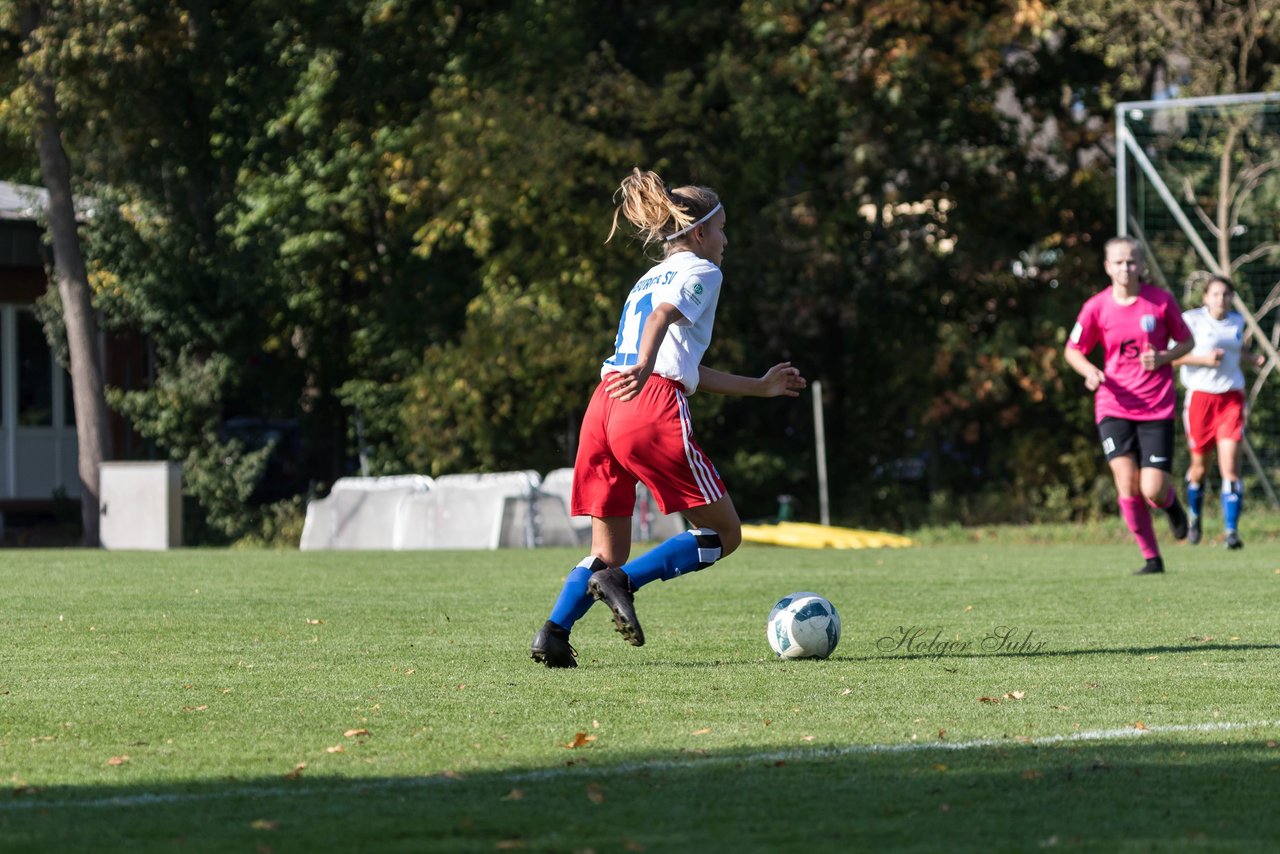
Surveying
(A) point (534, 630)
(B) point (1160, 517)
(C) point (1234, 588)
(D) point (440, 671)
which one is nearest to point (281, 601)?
(A) point (534, 630)

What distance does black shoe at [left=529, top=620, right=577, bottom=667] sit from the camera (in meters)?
7.23

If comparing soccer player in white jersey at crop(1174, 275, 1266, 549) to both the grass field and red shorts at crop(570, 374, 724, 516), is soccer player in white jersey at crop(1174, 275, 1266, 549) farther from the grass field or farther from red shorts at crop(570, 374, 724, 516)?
red shorts at crop(570, 374, 724, 516)

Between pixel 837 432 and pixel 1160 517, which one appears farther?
pixel 837 432

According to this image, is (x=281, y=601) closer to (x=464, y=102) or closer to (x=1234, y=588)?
(x=1234, y=588)

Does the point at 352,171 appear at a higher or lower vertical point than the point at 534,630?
higher

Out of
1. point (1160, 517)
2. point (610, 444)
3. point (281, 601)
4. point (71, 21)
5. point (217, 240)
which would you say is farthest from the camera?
point (217, 240)

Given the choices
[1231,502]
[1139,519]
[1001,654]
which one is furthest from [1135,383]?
[1001,654]

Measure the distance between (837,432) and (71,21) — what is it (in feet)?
37.5

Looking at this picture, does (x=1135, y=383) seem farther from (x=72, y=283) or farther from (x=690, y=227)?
(x=72, y=283)

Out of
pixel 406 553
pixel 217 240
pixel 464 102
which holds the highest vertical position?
pixel 464 102

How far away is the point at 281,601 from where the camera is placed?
1080 cm

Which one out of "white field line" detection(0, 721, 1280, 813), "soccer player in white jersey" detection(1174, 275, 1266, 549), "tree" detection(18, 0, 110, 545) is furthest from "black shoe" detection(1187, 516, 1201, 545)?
"tree" detection(18, 0, 110, 545)

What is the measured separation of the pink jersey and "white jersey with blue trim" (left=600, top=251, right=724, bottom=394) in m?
5.46

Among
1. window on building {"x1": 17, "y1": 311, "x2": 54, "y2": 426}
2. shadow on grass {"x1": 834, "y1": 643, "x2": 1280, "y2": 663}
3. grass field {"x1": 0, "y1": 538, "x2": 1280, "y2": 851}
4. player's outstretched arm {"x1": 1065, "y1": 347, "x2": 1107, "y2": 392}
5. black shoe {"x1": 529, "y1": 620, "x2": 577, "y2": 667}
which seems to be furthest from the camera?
window on building {"x1": 17, "y1": 311, "x2": 54, "y2": 426}
